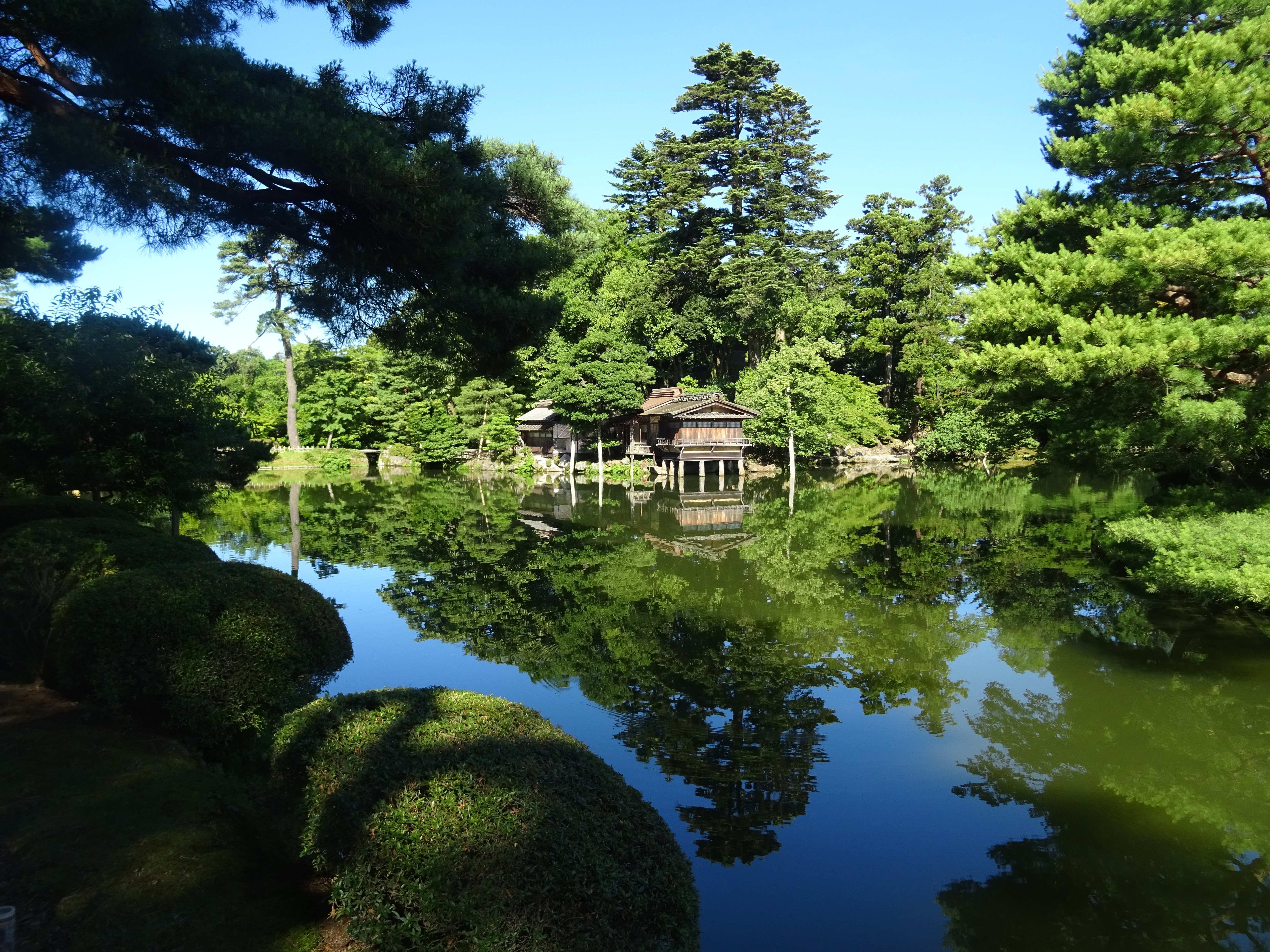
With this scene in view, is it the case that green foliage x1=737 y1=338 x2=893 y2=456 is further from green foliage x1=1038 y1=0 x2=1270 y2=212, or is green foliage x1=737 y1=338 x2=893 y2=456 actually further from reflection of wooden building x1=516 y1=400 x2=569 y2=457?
green foliage x1=1038 y1=0 x2=1270 y2=212

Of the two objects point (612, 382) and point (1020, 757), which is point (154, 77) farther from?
point (612, 382)

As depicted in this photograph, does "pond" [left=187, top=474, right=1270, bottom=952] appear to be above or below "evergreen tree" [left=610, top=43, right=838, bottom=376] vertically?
below

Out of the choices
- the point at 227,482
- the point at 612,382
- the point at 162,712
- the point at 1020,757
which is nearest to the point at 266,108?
the point at 162,712

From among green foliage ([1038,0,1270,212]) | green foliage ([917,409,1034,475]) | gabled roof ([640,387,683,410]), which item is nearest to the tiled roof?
gabled roof ([640,387,683,410])

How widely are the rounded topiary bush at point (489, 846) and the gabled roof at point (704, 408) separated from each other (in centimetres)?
2906

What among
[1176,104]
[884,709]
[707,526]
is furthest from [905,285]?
[884,709]

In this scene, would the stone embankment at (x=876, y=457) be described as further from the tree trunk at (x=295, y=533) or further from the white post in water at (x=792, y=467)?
the tree trunk at (x=295, y=533)

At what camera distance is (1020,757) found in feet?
22.5

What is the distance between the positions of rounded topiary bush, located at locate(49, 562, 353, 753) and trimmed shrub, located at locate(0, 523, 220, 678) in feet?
1.95

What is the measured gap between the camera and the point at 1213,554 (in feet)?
28.3

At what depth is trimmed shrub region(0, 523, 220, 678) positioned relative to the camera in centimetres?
652

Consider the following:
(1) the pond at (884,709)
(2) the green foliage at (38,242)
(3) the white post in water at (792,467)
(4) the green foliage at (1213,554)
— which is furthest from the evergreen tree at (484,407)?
(4) the green foliage at (1213,554)

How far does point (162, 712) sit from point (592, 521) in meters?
15.7

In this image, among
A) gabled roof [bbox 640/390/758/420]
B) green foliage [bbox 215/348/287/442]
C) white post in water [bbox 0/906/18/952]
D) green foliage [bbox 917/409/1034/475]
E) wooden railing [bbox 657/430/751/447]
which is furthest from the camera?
green foliage [bbox 215/348/287/442]
